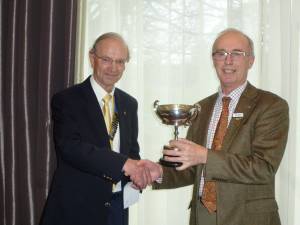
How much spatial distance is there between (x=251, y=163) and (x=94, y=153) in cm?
82

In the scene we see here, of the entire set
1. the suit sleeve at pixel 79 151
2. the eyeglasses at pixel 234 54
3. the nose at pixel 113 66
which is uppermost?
the eyeglasses at pixel 234 54

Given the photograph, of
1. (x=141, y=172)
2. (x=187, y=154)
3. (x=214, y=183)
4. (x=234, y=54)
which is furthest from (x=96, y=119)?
(x=234, y=54)

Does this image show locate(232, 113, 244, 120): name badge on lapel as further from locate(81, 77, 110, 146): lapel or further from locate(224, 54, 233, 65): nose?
locate(81, 77, 110, 146): lapel

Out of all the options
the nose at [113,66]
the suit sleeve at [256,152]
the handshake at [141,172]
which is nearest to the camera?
the suit sleeve at [256,152]

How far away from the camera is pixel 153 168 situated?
2.28 m

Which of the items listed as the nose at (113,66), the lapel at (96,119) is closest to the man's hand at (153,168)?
the lapel at (96,119)

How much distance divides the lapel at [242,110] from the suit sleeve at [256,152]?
0.03m

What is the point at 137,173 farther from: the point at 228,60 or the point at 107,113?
the point at 228,60

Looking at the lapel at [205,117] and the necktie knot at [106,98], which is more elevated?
the necktie knot at [106,98]

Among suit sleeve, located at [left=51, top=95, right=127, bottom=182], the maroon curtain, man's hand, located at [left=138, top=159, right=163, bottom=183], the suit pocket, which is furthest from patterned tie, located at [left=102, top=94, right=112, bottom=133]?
the suit pocket

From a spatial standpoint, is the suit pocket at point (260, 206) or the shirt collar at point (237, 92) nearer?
the suit pocket at point (260, 206)

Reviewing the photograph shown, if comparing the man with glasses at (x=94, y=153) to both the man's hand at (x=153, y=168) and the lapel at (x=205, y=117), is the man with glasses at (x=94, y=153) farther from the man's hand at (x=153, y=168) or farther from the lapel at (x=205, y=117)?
the lapel at (x=205, y=117)

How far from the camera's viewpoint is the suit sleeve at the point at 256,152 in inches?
74.6

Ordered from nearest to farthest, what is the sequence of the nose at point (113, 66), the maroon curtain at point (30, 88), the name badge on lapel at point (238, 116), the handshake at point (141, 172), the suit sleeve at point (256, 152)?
1. the suit sleeve at point (256, 152)
2. the name badge on lapel at point (238, 116)
3. the handshake at point (141, 172)
4. the nose at point (113, 66)
5. the maroon curtain at point (30, 88)
